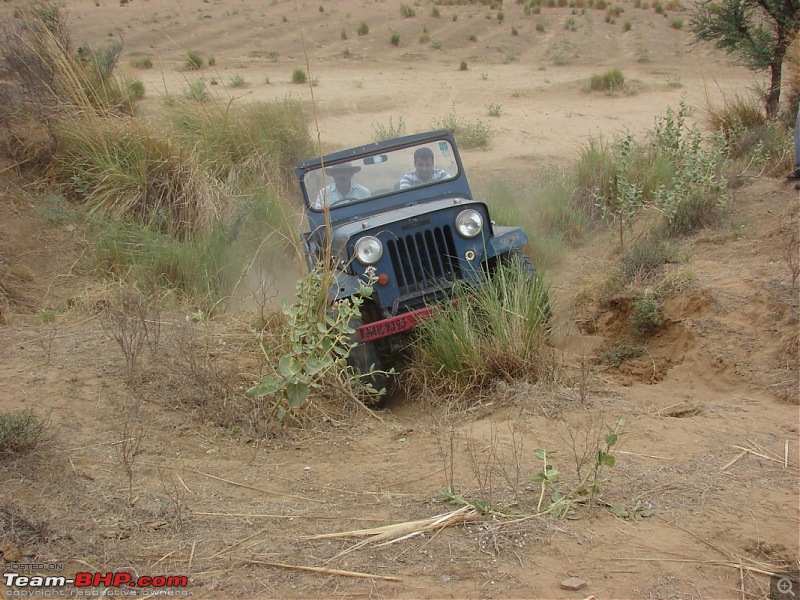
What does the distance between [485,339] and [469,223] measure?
92cm

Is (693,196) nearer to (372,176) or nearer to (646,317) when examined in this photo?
(646,317)

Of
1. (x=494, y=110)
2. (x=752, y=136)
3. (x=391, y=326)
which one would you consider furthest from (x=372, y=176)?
(x=494, y=110)

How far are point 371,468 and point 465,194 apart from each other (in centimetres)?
308

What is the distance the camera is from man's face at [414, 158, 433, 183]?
6316 millimetres

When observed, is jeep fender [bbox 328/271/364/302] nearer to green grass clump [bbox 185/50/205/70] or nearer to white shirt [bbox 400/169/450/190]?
white shirt [bbox 400/169/450/190]

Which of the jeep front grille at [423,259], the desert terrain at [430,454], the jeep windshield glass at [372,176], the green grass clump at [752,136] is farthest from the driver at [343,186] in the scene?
the green grass clump at [752,136]

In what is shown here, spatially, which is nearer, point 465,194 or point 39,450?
point 39,450

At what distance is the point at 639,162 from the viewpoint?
8.95 metres

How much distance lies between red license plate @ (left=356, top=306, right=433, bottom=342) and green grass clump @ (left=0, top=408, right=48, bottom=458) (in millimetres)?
1895

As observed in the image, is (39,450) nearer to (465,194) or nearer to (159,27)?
(465,194)

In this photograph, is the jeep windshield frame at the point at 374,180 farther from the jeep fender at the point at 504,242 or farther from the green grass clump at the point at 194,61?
the green grass clump at the point at 194,61

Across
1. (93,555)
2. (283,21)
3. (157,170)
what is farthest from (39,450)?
(283,21)

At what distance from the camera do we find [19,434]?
369 cm

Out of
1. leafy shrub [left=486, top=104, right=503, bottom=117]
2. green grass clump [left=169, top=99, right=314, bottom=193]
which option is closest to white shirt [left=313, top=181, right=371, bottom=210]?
green grass clump [left=169, top=99, right=314, bottom=193]
